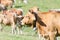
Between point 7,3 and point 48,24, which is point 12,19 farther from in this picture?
point 7,3

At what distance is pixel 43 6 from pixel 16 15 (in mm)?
9604

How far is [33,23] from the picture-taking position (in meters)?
12.2

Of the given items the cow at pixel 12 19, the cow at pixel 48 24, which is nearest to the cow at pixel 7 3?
the cow at pixel 12 19

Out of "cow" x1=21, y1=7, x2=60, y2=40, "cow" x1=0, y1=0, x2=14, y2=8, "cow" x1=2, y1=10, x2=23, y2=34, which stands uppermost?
"cow" x1=21, y1=7, x2=60, y2=40

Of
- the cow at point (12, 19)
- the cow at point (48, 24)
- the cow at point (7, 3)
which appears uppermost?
the cow at point (48, 24)

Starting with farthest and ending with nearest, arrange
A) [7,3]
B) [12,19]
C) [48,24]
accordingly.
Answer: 1. [7,3]
2. [12,19]
3. [48,24]

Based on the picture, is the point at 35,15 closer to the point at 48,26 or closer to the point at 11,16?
the point at 48,26

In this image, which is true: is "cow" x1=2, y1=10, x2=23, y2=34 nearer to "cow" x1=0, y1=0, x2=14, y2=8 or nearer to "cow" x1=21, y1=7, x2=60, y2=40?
"cow" x1=21, y1=7, x2=60, y2=40

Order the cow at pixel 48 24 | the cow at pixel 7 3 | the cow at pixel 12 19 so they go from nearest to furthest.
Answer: the cow at pixel 48 24 → the cow at pixel 12 19 → the cow at pixel 7 3

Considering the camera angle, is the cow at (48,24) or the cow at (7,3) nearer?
the cow at (48,24)

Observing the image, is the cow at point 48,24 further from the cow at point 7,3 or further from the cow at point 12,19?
the cow at point 7,3

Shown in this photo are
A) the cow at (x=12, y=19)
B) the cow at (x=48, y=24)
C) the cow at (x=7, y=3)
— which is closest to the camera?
the cow at (x=48, y=24)

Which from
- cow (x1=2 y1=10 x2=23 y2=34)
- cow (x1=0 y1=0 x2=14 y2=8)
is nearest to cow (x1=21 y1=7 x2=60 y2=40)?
cow (x1=2 y1=10 x2=23 y2=34)

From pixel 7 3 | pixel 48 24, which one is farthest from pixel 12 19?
pixel 7 3
